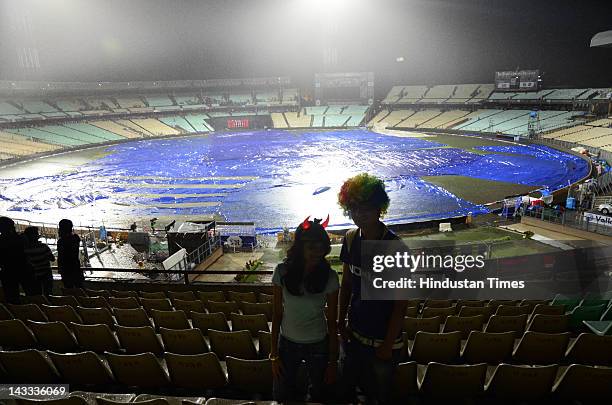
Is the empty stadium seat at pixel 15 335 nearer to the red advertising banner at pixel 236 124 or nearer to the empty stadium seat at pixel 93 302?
the empty stadium seat at pixel 93 302

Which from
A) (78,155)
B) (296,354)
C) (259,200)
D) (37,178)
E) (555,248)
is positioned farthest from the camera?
(78,155)

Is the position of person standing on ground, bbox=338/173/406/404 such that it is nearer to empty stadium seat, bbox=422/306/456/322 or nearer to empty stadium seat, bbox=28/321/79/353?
empty stadium seat, bbox=422/306/456/322

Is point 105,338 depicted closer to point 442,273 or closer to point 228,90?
point 442,273

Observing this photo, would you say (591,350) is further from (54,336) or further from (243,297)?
(54,336)

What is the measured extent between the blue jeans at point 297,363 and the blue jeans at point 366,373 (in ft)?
0.76

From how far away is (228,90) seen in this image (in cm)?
6888

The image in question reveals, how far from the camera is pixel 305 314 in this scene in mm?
3016

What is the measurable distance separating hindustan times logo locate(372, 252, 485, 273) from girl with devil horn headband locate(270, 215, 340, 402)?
0.43 metres

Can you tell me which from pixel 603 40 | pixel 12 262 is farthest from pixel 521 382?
pixel 603 40

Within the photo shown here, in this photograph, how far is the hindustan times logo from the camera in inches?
124

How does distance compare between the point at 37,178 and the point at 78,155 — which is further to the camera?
the point at 78,155

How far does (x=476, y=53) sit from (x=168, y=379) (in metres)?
62.7

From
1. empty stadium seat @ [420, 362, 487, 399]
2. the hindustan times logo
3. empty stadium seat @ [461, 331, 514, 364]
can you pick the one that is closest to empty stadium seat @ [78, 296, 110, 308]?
the hindustan times logo

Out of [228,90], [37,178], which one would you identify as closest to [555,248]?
[37,178]
